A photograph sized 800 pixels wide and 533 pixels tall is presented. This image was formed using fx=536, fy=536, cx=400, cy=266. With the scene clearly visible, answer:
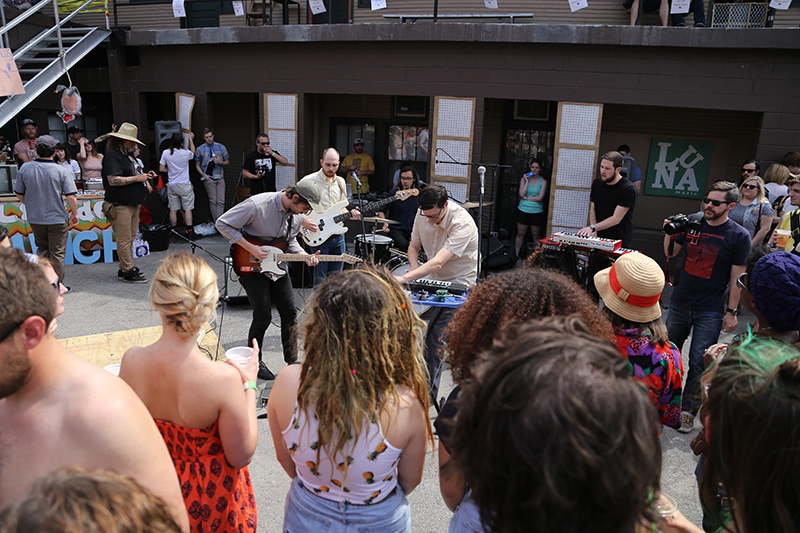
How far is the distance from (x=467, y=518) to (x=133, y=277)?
7.05 metres

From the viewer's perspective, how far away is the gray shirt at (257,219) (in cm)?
461

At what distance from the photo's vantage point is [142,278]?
7.55 metres

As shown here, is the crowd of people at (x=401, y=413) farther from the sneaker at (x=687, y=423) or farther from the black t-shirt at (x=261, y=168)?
the black t-shirt at (x=261, y=168)

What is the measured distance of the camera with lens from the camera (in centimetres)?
421

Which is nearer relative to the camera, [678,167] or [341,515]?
[341,515]

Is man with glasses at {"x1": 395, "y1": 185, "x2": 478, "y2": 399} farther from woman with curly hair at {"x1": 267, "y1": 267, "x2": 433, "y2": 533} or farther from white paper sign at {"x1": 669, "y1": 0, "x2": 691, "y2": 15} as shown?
white paper sign at {"x1": 669, "y1": 0, "x2": 691, "y2": 15}

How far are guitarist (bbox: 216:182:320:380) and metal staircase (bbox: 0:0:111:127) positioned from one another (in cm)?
642

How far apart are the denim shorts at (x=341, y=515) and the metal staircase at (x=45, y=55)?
369 inches

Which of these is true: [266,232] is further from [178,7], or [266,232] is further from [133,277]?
[178,7]

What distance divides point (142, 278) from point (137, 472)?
6.78 meters

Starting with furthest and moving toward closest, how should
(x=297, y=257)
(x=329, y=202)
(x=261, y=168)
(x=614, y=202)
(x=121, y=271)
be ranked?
1. (x=261, y=168)
2. (x=121, y=271)
3. (x=329, y=202)
4. (x=614, y=202)
5. (x=297, y=257)

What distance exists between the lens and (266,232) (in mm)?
4793

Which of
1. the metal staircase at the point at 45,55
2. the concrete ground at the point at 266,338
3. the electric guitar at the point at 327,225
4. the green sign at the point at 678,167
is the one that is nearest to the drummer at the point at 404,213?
the electric guitar at the point at 327,225

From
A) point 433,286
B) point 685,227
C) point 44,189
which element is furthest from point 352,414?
point 44,189
